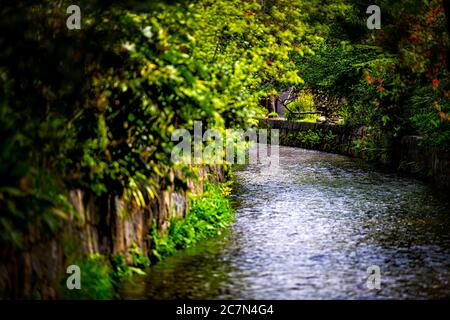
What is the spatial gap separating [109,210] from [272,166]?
1595 centimetres

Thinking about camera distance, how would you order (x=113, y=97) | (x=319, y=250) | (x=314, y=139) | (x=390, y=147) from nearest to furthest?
(x=113, y=97) → (x=319, y=250) → (x=390, y=147) → (x=314, y=139)

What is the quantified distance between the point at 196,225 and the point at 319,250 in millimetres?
2245

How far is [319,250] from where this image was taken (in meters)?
10.7

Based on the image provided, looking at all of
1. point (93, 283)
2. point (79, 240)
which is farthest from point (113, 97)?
point (93, 283)

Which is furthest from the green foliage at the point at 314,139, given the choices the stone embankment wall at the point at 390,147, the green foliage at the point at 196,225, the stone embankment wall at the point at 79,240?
the stone embankment wall at the point at 79,240

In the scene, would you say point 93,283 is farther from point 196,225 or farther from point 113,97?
point 196,225

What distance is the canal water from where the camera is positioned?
845 cm

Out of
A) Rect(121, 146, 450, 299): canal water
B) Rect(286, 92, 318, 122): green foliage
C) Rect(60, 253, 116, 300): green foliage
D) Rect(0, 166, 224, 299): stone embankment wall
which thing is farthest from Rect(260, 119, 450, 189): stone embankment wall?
Rect(60, 253, 116, 300): green foliage

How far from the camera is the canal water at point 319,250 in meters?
8.45

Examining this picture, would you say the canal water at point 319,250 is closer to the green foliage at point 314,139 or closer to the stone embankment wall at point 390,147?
the stone embankment wall at point 390,147

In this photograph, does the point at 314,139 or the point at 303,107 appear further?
the point at 303,107

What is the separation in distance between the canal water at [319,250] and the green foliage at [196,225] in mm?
211
